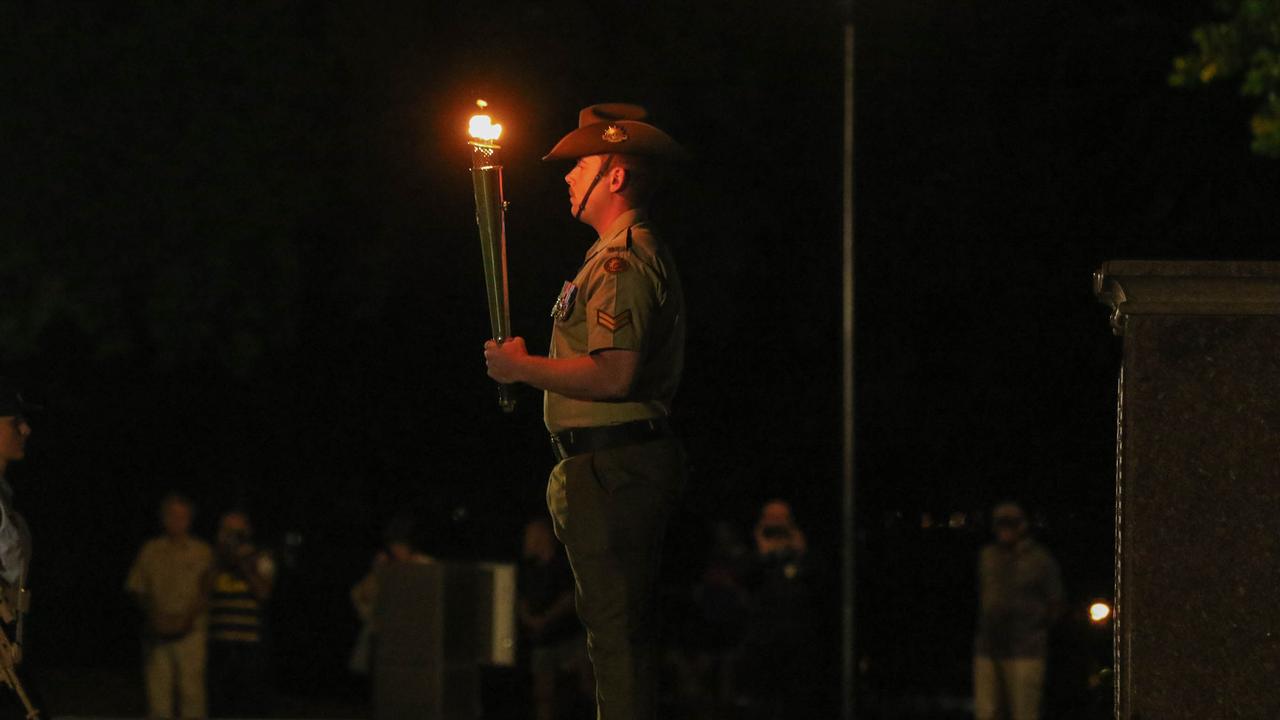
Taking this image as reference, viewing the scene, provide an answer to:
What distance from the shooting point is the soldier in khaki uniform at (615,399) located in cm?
545

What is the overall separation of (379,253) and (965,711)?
11.9 metres

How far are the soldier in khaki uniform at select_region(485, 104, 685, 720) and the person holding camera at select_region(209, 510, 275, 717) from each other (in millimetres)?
8293

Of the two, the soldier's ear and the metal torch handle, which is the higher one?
the soldier's ear

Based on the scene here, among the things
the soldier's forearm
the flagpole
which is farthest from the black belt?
the flagpole

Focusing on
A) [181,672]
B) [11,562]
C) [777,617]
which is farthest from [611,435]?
[777,617]

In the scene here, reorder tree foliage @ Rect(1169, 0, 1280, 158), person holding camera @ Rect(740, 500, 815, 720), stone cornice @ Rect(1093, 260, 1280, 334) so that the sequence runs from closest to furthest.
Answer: stone cornice @ Rect(1093, 260, 1280, 334), person holding camera @ Rect(740, 500, 815, 720), tree foliage @ Rect(1169, 0, 1280, 158)

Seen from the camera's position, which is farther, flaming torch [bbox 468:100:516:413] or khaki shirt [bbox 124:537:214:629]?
khaki shirt [bbox 124:537:214:629]

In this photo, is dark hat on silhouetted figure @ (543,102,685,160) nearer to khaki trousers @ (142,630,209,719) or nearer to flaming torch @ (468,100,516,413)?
flaming torch @ (468,100,516,413)

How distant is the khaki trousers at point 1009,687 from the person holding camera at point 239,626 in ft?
15.0

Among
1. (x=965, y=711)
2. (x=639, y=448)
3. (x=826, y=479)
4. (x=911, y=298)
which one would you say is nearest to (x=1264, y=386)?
(x=639, y=448)

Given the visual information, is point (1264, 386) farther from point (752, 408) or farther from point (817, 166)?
point (817, 166)

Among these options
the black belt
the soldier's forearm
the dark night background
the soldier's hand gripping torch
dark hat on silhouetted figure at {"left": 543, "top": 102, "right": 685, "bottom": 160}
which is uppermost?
the dark night background

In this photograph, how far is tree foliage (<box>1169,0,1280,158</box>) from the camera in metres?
17.7

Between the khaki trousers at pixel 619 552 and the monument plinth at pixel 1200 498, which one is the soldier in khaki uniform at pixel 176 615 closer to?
the khaki trousers at pixel 619 552
